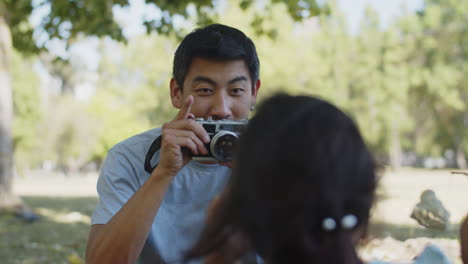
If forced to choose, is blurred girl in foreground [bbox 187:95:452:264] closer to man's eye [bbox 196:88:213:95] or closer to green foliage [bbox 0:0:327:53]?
man's eye [bbox 196:88:213:95]

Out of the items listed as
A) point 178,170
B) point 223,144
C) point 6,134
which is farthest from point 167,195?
point 6,134

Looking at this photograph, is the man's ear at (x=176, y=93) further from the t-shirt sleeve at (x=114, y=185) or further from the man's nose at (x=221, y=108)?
the t-shirt sleeve at (x=114, y=185)

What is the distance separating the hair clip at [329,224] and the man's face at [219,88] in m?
1.06

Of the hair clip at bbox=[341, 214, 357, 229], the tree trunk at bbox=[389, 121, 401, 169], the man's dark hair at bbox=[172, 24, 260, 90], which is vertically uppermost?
the man's dark hair at bbox=[172, 24, 260, 90]

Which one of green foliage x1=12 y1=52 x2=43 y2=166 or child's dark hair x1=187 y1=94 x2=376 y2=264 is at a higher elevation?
child's dark hair x1=187 y1=94 x2=376 y2=264

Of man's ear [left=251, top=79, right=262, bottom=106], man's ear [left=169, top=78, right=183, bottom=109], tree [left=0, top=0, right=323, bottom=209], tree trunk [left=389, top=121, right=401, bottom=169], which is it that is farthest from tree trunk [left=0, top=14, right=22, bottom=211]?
tree trunk [left=389, top=121, right=401, bottom=169]

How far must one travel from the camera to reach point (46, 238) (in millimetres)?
6512

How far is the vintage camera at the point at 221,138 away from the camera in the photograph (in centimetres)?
195

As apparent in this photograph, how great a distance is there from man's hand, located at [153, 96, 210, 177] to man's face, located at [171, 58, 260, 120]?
0.98ft

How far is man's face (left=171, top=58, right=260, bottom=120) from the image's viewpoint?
228cm

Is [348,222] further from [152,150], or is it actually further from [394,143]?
[394,143]

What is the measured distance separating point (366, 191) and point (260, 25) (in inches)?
297

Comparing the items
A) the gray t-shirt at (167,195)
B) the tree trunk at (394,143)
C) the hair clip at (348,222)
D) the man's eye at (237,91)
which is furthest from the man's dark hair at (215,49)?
the tree trunk at (394,143)

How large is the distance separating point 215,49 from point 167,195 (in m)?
0.69
